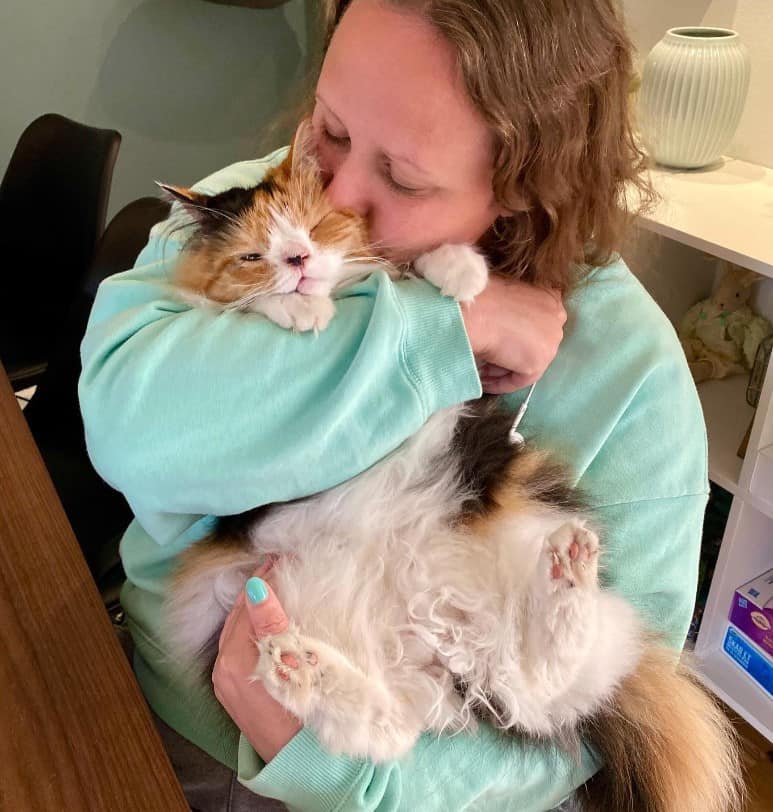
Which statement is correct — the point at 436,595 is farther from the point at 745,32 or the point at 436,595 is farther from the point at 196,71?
the point at 196,71

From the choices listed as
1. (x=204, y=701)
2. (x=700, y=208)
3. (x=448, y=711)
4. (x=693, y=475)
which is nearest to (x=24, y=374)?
(x=204, y=701)

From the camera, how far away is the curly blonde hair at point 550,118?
871 mm

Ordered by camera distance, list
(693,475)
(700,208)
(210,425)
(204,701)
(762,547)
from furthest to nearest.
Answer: (762,547), (700,208), (693,475), (204,701), (210,425)

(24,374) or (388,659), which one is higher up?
(388,659)

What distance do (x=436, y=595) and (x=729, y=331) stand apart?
144 centimetres

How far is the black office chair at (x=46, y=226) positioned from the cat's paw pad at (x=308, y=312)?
3.44ft

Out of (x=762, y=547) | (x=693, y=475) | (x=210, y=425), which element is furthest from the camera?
(x=762, y=547)

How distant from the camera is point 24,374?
1753mm

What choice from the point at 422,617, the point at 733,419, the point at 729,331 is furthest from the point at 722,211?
the point at 422,617

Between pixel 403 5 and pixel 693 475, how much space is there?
740mm

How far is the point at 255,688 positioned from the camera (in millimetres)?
860

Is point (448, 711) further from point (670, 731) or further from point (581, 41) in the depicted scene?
point (581, 41)

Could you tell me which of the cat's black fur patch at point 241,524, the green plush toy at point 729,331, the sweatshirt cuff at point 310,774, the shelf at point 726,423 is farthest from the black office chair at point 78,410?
the green plush toy at point 729,331

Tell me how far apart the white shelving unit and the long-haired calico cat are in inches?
30.6
